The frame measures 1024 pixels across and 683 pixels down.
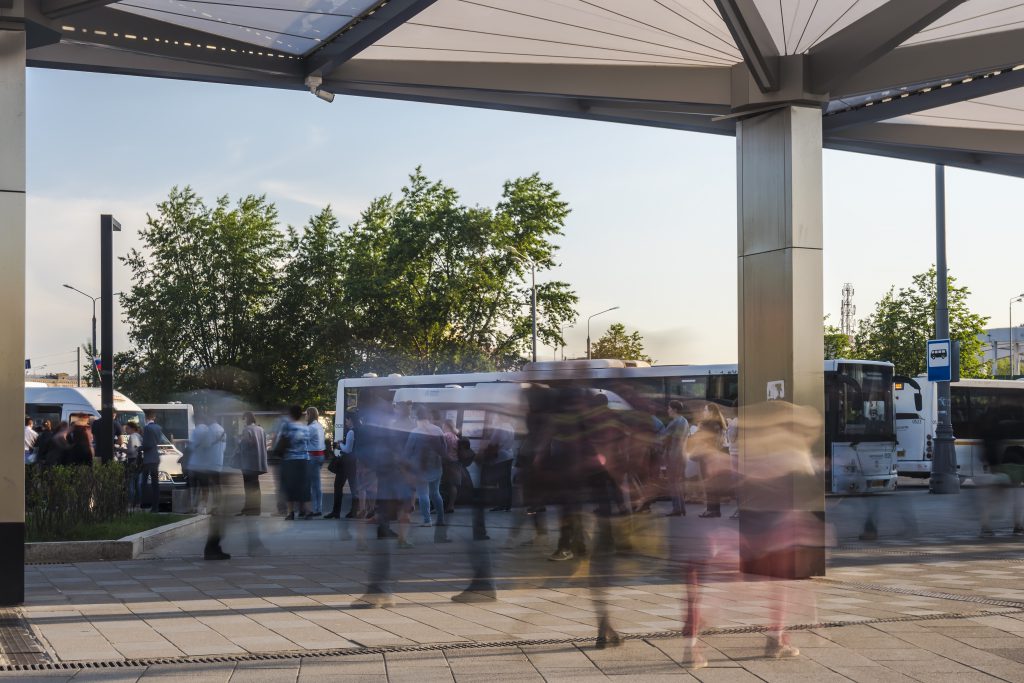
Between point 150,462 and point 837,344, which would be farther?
point 837,344

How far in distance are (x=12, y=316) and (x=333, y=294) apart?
46.5 metres

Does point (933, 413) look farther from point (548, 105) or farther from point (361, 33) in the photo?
point (361, 33)

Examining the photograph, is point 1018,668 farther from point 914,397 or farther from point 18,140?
point 914,397

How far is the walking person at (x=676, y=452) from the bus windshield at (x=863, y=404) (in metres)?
6.73

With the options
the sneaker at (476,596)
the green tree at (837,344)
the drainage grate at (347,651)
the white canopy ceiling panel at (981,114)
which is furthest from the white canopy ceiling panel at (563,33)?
the green tree at (837,344)

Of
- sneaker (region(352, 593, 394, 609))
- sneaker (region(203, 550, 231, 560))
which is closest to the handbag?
sneaker (region(203, 550, 231, 560))

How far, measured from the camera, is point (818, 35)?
1095cm

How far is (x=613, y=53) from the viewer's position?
12711mm

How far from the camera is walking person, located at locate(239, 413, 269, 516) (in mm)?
14180

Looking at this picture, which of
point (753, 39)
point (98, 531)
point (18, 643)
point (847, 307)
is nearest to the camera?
point (18, 643)

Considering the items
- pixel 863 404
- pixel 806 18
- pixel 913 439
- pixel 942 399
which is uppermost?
pixel 806 18

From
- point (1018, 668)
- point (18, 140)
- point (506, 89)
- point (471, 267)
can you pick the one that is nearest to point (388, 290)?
point (471, 267)

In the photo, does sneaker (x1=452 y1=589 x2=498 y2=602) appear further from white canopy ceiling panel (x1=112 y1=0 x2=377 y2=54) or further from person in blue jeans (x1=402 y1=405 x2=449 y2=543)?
white canopy ceiling panel (x1=112 y1=0 x2=377 y2=54)

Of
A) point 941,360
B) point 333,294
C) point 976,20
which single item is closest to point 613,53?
point 976,20
